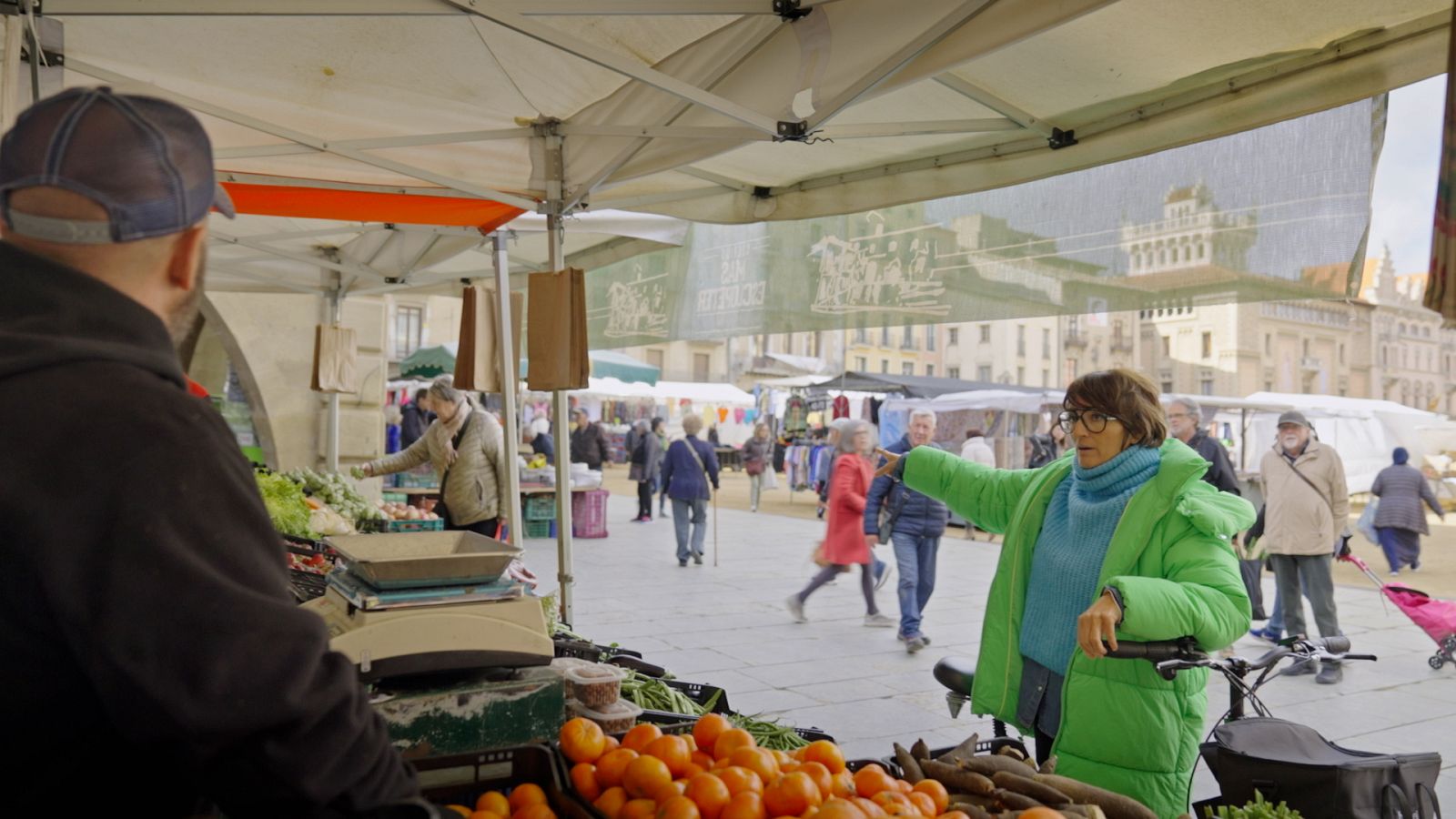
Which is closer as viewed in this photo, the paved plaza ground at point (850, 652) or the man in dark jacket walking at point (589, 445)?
the paved plaza ground at point (850, 652)

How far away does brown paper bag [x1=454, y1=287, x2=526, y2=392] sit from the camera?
5883mm

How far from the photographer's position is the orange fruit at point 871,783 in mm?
2225

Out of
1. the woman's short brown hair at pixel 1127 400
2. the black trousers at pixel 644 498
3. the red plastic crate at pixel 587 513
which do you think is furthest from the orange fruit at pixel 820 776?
the black trousers at pixel 644 498

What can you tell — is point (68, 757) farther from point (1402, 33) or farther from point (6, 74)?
point (1402, 33)

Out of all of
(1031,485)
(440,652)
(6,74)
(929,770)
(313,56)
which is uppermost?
(313,56)

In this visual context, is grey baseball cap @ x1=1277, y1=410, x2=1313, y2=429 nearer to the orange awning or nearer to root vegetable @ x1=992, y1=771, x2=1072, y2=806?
the orange awning

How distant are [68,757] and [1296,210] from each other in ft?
13.4

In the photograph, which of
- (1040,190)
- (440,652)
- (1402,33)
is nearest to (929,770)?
(440,652)

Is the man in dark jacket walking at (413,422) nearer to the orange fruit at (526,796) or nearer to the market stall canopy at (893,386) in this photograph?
the market stall canopy at (893,386)

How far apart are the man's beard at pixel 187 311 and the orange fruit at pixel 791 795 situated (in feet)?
4.61

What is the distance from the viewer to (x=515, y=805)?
217 cm

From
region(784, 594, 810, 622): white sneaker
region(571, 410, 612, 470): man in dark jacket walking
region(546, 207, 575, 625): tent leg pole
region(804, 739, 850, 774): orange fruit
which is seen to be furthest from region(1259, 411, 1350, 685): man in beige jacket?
region(571, 410, 612, 470): man in dark jacket walking

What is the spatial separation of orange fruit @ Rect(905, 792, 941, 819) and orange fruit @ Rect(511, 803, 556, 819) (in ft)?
2.51

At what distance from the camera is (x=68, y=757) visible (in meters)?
1.21
